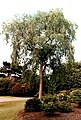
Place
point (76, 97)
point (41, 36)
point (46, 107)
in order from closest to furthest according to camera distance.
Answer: point (46, 107), point (76, 97), point (41, 36)

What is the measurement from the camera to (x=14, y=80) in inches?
1608

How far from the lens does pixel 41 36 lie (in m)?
28.5

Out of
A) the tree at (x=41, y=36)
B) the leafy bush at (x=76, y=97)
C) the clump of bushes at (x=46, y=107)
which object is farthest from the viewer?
the tree at (x=41, y=36)

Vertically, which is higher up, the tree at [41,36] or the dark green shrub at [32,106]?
the tree at [41,36]

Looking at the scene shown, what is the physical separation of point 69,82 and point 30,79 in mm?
8218

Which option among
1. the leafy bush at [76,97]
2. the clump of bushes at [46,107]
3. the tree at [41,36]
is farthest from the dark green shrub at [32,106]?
the tree at [41,36]

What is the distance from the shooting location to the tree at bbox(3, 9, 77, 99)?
1118 inches

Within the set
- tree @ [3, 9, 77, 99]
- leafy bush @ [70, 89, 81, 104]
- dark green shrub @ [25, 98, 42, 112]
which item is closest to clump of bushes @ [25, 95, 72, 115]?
dark green shrub @ [25, 98, 42, 112]

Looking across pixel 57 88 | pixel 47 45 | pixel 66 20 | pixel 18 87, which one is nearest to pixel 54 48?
pixel 47 45

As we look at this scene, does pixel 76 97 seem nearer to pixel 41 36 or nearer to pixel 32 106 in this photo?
pixel 32 106

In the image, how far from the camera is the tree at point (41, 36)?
1118 inches

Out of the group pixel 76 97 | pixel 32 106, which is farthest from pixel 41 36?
pixel 32 106

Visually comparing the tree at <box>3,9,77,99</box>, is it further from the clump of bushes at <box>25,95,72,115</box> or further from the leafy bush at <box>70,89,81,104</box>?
the clump of bushes at <box>25,95,72,115</box>

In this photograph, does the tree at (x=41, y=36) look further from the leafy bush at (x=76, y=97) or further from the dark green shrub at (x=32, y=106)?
the dark green shrub at (x=32, y=106)
